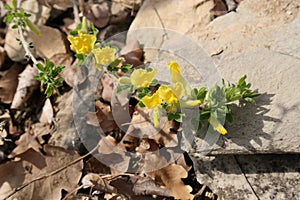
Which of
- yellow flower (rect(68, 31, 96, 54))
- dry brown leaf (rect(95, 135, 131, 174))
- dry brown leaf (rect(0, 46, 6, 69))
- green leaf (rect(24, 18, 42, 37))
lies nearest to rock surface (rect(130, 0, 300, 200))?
dry brown leaf (rect(95, 135, 131, 174))

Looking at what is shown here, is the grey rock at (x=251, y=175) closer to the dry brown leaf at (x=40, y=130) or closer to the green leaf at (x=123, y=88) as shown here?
the green leaf at (x=123, y=88)

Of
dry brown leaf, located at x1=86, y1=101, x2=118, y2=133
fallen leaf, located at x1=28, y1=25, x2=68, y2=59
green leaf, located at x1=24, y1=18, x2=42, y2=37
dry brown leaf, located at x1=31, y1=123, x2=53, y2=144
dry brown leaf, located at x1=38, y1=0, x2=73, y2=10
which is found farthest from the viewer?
dry brown leaf, located at x1=38, y1=0, x2=73, y2=10

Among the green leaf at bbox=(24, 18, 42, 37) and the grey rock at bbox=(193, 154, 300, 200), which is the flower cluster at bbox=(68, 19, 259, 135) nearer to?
the grey rock at bbox=(193, 154, 300, 200)

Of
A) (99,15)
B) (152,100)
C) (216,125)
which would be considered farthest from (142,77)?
(99,15)

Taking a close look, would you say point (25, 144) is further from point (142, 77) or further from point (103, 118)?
point (142, 77)

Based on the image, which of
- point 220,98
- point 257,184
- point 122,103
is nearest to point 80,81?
point 122,103

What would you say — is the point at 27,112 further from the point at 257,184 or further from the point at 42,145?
the point at 257,184
